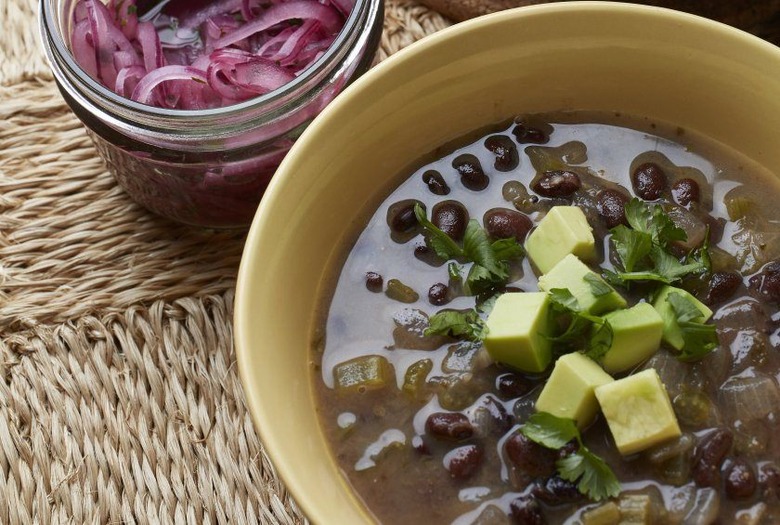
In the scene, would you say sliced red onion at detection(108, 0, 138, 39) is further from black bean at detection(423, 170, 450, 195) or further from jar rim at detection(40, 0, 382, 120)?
black bean at detection(423, 170, 450, 195)


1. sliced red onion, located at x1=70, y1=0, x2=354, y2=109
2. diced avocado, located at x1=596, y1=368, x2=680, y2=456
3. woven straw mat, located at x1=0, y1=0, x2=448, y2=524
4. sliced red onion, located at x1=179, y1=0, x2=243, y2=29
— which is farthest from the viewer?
sliced red onion, located at x1=179, y1=0, x2=243, y2=29

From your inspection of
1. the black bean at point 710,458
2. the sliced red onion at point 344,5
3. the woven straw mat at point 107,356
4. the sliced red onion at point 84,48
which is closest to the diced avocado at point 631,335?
the black bean at point 710,458

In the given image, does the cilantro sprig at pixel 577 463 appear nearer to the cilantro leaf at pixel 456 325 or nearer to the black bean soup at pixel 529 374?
the black bean soup at pixel 529 374

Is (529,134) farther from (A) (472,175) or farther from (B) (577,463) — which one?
(B) (577,463)

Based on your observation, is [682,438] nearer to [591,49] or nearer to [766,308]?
[766,308]

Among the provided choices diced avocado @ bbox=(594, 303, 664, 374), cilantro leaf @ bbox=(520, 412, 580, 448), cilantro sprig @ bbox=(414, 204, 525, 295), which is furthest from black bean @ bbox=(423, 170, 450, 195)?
cilantro leaf @ bbox=(520, 412, 580, 448)

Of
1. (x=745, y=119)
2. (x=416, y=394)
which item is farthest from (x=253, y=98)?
(x=745, y=119)
